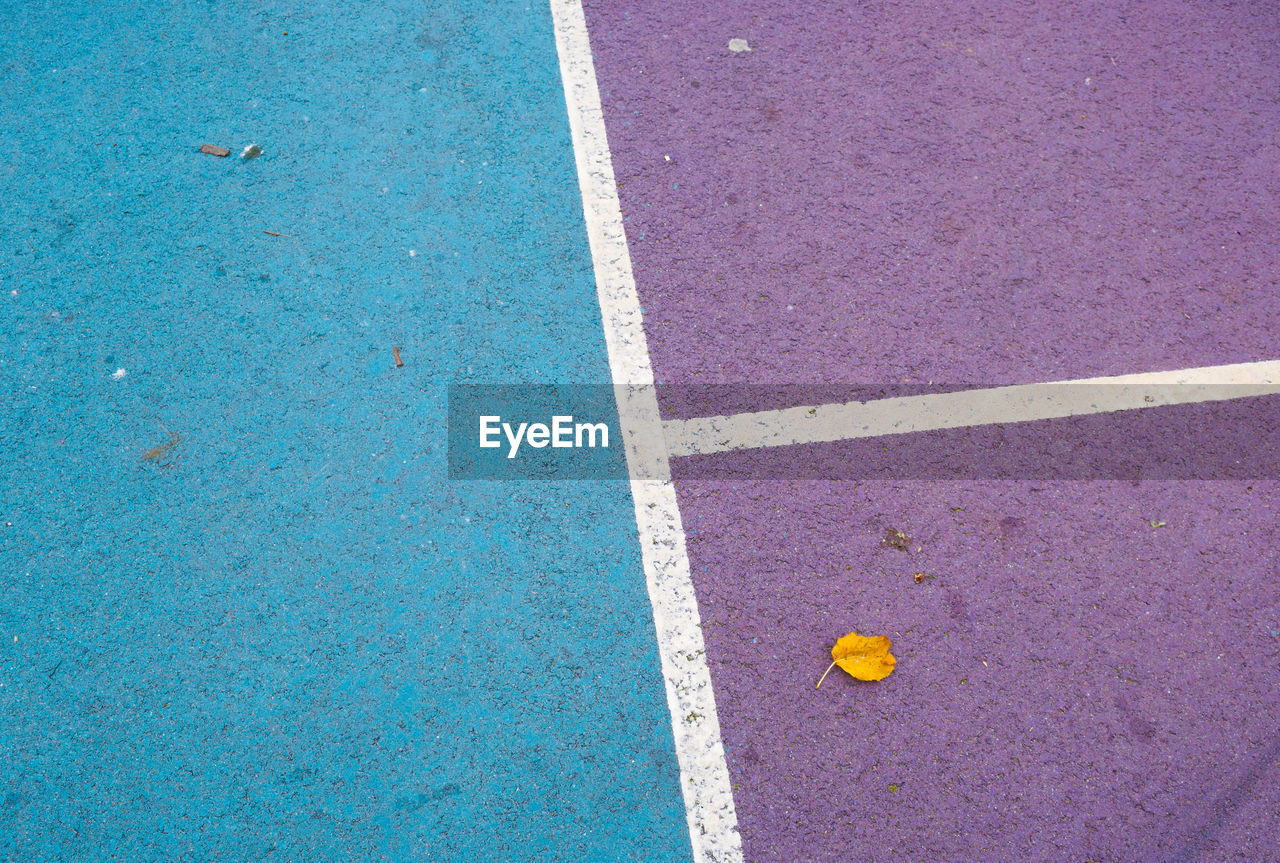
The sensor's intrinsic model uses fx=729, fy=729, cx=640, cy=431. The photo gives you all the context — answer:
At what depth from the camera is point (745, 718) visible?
286 cm

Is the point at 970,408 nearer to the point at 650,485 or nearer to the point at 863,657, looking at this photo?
the point at 863,657

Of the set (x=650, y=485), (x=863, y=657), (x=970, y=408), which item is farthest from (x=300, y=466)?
(x=970, y=408)

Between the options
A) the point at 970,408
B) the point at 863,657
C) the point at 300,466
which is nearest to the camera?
the point at 863,657

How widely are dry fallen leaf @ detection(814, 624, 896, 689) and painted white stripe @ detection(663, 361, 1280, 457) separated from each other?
0.86 meters

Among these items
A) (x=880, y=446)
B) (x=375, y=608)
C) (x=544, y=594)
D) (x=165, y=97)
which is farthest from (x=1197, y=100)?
(x=165, y=97)

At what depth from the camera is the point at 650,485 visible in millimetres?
3133

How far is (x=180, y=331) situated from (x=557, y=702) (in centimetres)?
238

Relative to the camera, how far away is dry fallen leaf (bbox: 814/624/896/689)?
9.55 feet

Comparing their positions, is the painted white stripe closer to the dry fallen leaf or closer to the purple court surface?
the purple court surface

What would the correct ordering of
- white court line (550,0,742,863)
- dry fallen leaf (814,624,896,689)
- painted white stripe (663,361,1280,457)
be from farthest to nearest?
painted white stripe (663,361,1280,457) < dry fallen leaf (814,624,896,689) < white court line (550,0,742,863)

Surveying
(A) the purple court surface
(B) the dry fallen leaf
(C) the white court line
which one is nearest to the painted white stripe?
(A) the purple court surface

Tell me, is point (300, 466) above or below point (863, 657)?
above

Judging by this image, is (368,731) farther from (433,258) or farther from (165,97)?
(165,97)

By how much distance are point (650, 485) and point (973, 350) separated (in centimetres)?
162
